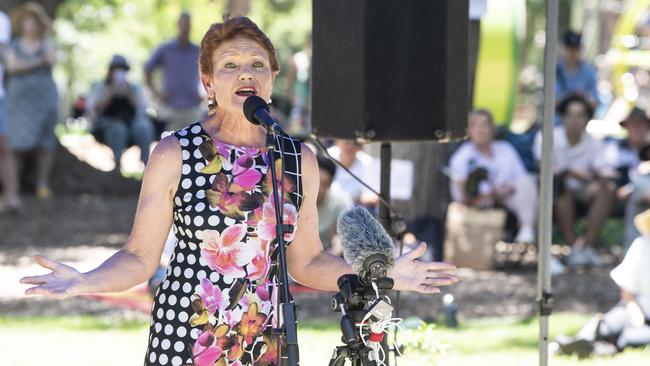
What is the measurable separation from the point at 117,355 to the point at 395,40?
3.07 metres

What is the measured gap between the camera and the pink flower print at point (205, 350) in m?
3.66

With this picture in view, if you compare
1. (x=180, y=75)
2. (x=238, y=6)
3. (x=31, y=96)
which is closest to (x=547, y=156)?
(x=180, y=75)

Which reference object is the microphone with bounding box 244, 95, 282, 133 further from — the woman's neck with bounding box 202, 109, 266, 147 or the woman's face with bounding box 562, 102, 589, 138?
the woman's face with bounding box 562, 102, 589, 138

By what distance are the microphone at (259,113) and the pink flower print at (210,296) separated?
20.5 inches

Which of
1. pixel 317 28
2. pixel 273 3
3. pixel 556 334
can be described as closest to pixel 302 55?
pixel 556 334

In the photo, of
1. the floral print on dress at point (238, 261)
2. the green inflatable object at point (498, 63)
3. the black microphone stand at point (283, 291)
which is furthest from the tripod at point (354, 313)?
the green inflatable object at point (498, 63)

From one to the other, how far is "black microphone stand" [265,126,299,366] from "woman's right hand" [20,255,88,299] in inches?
22.2

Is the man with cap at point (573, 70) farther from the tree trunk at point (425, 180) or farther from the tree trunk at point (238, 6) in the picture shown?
the tree trunk at point (238, 6)

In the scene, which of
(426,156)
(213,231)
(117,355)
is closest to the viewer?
(213,231)

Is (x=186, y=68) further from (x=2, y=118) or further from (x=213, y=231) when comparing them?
(x=213, y=231)

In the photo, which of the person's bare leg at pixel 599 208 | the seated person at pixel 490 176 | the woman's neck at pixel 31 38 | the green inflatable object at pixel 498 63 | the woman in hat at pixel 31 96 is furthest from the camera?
the green inflatable object at pixel 498 63

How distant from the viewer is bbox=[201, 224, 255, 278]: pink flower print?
12.0 feet

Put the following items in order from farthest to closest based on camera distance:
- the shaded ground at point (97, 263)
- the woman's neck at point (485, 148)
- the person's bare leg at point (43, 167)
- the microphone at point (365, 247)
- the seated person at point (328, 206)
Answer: the person's bare leg at point (43, 167) < the woman's neck at point (485, 148) < the seated person at point (328, 206) < the shaded ground at point (97, 263) < the microphone at point (365, 247)

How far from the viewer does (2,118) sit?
11789 mm
